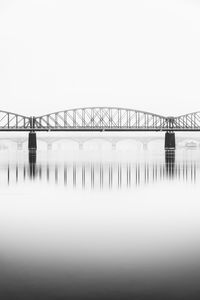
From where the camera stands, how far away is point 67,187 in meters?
21.8

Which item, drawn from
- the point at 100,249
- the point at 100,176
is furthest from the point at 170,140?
the point at 100,249

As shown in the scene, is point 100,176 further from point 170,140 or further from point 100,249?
point 170,140

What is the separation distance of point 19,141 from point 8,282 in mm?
188110

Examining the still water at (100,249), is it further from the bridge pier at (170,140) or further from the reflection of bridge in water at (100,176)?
the bridge pier at (170,140)

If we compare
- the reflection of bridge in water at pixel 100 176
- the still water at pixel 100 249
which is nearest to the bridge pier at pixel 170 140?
the reflection of bridge in water at pixel 100 176

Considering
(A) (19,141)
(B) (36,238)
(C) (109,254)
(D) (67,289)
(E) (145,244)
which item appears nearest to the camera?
(D) (67,289)

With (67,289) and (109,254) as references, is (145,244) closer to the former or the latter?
(109,254)

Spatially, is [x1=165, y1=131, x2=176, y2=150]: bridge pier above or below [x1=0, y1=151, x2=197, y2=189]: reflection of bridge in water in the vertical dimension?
above

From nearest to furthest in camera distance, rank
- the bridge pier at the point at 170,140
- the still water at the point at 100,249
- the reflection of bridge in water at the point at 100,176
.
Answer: the still water at the point at 100,249 → the reflection of bridge in water at the point at 100,176 → the bridge pier at the point at 170,140

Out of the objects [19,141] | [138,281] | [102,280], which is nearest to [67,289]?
[102,280]

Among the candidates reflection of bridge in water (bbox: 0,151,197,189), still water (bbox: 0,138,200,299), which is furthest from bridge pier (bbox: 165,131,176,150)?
still water (bbox: 0,138,200,299)

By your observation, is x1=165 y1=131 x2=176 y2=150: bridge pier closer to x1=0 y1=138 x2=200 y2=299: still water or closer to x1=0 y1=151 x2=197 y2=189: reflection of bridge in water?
x1=0 y1=151 x2=197 y2=189: reflection of bridge in water

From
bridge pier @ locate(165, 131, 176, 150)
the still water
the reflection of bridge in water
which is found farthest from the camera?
bridge pier @ locate(165, 131, 176, 150)

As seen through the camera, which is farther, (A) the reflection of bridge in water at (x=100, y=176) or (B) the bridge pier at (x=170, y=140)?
(B) the bridge pier at (x=170, y=140)
